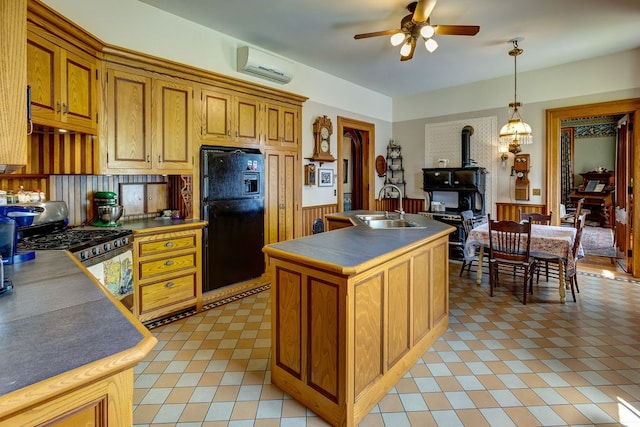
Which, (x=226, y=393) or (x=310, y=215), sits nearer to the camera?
(x=226, y=393)

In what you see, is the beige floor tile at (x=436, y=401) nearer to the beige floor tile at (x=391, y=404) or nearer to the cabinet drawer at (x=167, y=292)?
the beige floor tile at (x=391, y=404)

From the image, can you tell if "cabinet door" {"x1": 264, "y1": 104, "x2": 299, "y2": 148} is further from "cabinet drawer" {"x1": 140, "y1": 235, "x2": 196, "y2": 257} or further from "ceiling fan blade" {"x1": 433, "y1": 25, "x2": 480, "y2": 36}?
"ceiling fan blade" {"x1": 433, "y1": 25, "x2": 480, "y2": 36}

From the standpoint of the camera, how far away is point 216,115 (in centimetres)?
361

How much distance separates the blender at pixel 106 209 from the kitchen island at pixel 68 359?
6.18 ft

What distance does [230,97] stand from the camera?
3736 mm

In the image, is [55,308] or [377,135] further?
[377,135]

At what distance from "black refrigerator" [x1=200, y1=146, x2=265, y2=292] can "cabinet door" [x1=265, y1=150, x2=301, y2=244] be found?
9.5 inches

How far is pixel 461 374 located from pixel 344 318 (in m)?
1.17

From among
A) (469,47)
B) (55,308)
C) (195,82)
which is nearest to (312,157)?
(195,82)

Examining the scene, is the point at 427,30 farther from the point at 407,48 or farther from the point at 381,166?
the point at 381,166

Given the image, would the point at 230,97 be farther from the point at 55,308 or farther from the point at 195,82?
the point at 55,308

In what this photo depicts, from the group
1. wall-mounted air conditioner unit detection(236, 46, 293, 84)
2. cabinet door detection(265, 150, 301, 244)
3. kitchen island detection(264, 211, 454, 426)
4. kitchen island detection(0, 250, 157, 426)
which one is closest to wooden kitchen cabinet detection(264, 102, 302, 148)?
cabinet door detection(265, 150, 301, 244)

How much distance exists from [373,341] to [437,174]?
175 inches

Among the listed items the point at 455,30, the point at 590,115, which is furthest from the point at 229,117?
the point at 590,115
